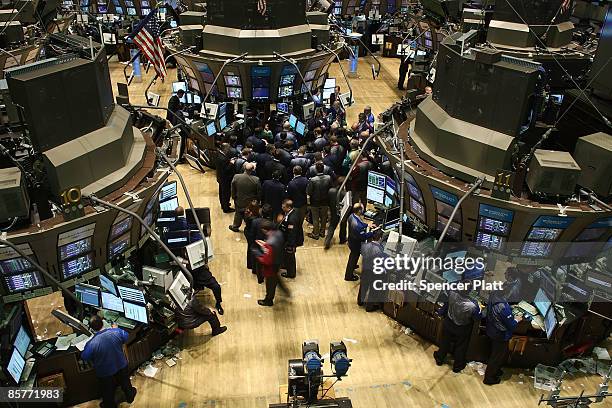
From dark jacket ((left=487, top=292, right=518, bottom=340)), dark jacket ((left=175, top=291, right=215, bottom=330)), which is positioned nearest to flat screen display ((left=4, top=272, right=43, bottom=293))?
dark jacket ((left=175, top=291, right=215, bottom=330))

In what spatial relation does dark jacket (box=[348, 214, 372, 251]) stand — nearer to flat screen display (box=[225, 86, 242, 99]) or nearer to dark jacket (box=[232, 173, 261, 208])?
dark jacket (box=[232, 173, 261, 208])

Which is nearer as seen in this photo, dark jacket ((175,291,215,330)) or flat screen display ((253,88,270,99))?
dark jacket ((175,291,215,330))

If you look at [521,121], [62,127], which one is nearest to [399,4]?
[521,121]

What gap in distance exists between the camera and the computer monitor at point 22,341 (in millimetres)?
6392

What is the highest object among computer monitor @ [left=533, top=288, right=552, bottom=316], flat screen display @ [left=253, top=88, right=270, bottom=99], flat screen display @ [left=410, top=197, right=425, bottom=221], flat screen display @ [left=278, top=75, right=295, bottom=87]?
flat screen display @ [left=278, top=75, right=295, bottom=87]

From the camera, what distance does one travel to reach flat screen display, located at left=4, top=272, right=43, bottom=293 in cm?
650

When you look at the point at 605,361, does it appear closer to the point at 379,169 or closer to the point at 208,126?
the point at 379,169

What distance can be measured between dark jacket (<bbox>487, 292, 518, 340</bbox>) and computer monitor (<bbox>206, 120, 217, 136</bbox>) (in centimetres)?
821

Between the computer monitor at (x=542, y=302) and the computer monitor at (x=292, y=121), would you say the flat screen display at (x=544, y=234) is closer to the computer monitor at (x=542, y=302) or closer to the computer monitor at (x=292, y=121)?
the computer monitor at (x=542, y=302)

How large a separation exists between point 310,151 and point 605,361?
276 inches

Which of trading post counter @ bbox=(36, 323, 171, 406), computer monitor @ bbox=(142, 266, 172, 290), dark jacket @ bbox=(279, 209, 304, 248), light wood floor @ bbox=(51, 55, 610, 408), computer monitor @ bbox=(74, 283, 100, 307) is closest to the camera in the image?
trading post counter @ bbox=(36, 323, 171, 406)

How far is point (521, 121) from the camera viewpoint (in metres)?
7.58

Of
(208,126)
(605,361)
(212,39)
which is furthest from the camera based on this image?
(212,39)

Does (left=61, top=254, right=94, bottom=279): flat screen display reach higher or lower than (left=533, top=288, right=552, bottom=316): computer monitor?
higher
